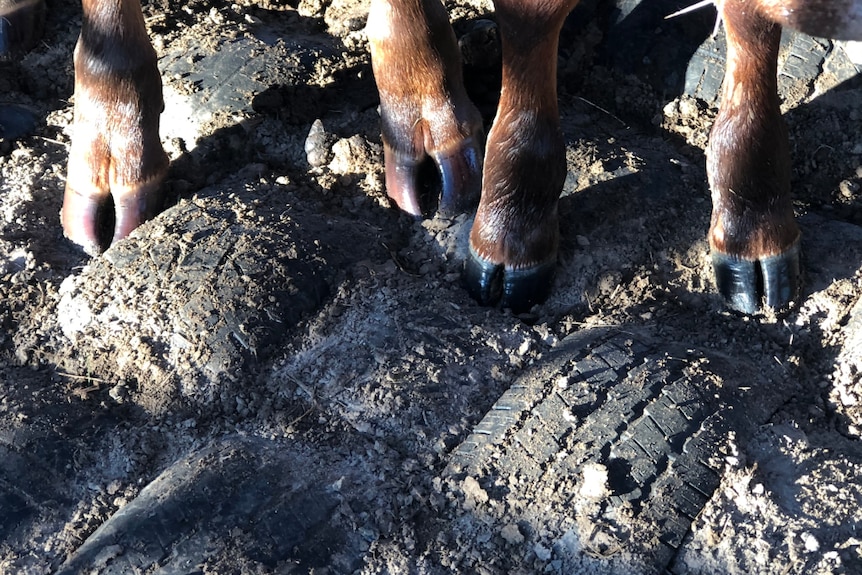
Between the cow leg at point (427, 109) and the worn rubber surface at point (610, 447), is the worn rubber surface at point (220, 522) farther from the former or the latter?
the cow leg at point (427, 109)

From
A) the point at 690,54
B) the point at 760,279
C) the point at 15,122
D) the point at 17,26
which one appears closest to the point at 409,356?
the point at 760,279

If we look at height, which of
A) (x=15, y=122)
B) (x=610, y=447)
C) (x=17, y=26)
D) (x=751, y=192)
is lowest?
(x=610, y=447)

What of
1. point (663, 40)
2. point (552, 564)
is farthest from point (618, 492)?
point (663, 40)

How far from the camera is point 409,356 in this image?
6.79 ft

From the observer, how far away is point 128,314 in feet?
7.09

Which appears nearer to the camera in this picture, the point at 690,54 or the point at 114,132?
the point at 114,132

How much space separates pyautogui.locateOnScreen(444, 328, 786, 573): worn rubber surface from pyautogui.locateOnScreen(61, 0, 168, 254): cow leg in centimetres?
119

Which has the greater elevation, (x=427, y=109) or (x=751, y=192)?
(x=427, y=109)

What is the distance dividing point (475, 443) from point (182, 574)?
2.08 ft

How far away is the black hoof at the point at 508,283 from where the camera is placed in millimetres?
2246

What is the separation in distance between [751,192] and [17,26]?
8.09ft

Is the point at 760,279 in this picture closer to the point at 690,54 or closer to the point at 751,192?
the point at 751,192

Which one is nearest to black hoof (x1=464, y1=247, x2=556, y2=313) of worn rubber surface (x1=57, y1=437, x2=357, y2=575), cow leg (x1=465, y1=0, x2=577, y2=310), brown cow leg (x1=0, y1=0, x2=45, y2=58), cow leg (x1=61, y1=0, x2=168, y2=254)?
cow leg (x1=465, y1=0, x2=577, y2=310)

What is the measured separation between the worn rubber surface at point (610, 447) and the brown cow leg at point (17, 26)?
2201 millimetres
